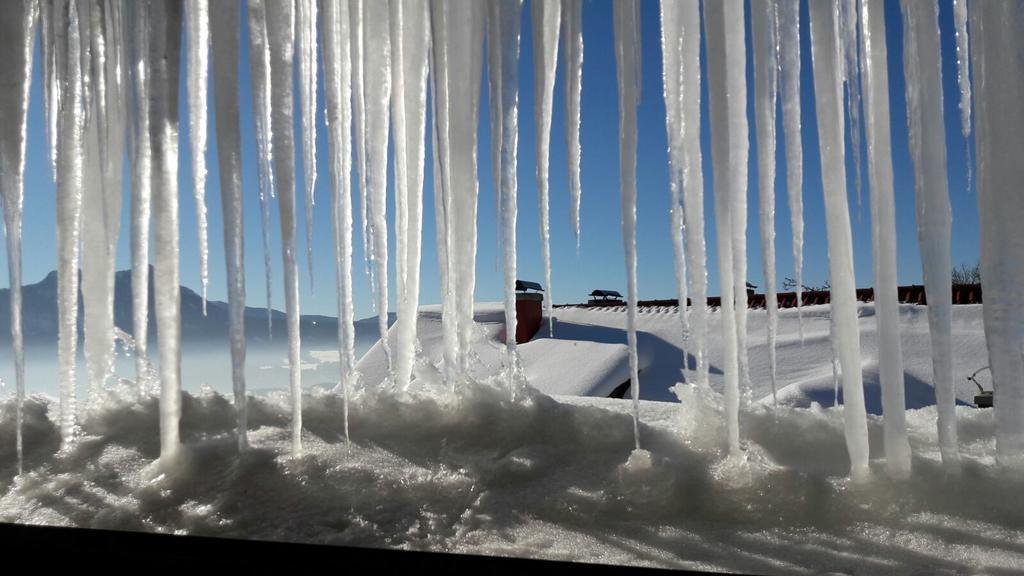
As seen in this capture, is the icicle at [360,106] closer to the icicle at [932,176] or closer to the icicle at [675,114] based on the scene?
the icicle at [675,114]

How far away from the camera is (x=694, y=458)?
Result: 4.99 ft

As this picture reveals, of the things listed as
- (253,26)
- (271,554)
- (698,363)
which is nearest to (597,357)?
(698,363)

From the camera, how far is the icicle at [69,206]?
171 centimetres

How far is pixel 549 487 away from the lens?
144 cm

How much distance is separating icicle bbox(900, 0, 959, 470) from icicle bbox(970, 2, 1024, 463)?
Result: 66 mm

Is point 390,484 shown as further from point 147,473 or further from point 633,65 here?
point 633,65

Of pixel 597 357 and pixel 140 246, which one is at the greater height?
pixel 140 246

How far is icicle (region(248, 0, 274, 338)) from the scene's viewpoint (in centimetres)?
156

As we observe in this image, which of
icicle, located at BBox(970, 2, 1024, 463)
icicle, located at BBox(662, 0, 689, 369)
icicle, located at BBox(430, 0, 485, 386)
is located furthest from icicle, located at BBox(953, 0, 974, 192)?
icicle, located at BBox(430, 0, 485, 386)

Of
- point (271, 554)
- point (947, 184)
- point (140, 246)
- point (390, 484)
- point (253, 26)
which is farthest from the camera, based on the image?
point (140, 246)

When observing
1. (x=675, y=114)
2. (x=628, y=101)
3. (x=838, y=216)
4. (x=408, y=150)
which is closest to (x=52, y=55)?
(x=408, y=150)

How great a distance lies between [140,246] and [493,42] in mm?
1096

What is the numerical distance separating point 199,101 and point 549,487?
1.34 meters

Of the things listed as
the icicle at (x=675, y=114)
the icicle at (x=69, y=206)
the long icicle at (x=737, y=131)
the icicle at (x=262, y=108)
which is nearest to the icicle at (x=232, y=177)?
the icicle at (x=262, y=108)
